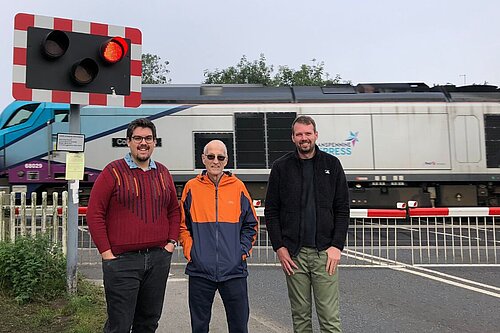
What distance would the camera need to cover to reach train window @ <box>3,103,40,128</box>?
40.8ft

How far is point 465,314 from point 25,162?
1155 cm

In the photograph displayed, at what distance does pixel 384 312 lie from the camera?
16.2ft

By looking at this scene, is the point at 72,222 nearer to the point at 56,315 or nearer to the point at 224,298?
the point at 56,315

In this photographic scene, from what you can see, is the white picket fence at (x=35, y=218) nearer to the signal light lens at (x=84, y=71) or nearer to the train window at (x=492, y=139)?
the signal light lens at (x=84, y=71)

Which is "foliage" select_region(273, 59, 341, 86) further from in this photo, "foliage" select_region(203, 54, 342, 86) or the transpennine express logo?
the transpennine express logo

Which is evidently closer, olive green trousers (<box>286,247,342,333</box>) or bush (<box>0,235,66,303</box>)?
olive green trousers (<box>286,247,342,333</box>)

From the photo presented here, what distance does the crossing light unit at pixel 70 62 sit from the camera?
160 inches

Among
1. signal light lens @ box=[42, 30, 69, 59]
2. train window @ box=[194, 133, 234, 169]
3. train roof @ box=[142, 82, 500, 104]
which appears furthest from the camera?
train roof @ box=[142, 82, 500, 104]

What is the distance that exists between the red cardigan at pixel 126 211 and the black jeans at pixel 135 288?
8 centimetres

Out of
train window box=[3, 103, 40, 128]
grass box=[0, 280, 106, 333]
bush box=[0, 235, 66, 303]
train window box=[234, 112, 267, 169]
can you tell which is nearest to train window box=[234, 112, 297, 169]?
train window box=[234, 112, 267, 169]

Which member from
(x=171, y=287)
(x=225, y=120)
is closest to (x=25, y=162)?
(x=225, y=120)

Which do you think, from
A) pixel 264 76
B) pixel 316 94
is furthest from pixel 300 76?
pixel 316 94

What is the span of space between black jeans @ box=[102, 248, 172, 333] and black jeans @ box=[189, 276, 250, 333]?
0.26 meters

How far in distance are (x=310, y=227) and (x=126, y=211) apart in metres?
1.37
